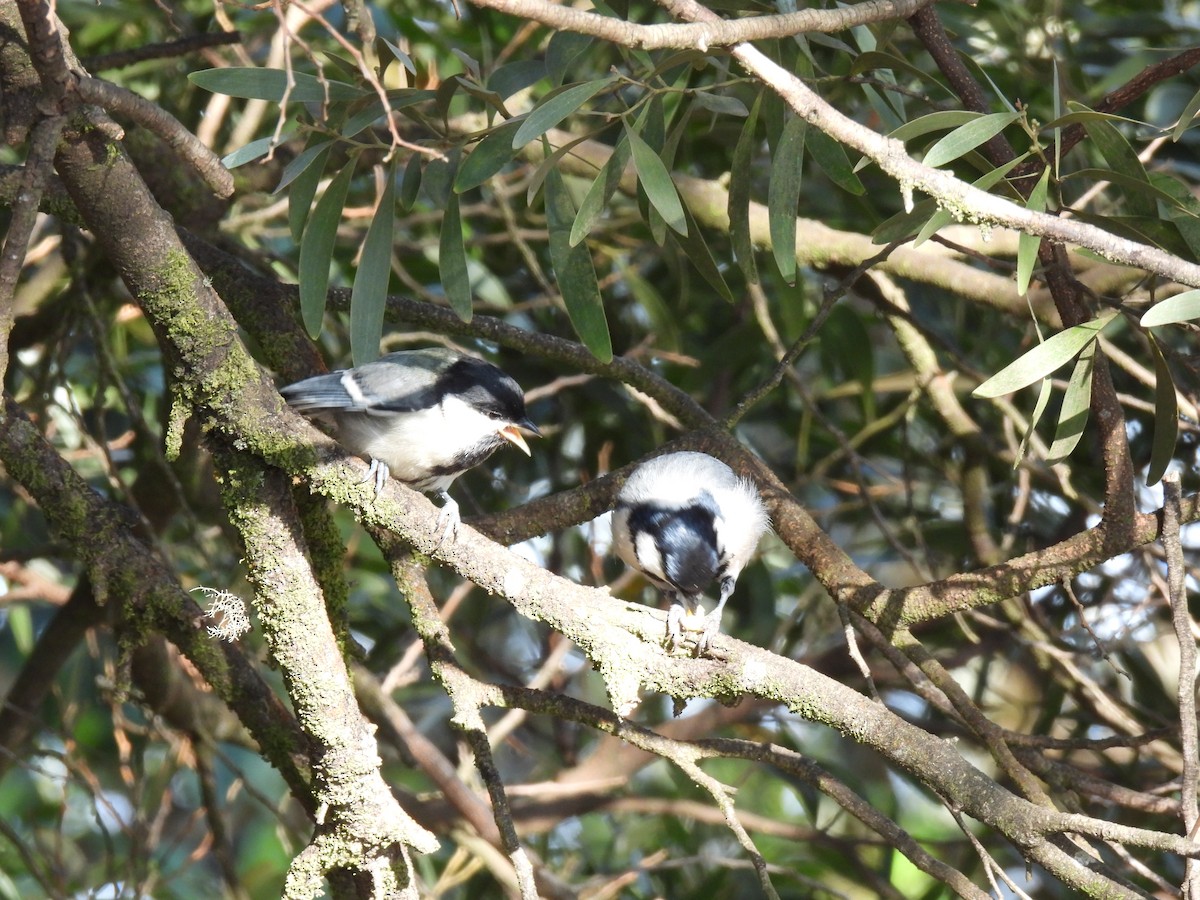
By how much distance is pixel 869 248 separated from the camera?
2.98m

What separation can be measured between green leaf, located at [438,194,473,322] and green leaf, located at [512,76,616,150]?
1.32 ft

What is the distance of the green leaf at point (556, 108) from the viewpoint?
1.70m

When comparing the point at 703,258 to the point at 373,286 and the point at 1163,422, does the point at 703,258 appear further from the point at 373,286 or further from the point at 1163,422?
the point at 1163,422

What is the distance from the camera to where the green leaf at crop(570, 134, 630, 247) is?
181cm

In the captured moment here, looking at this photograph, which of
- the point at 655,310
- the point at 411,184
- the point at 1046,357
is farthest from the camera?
the point at 655,310

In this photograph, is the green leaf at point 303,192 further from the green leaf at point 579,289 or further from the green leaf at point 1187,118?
the green leaf at point 1187,118

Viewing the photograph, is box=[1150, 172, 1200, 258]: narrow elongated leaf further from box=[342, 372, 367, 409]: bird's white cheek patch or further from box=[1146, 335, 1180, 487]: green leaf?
box=[342, 372, 367, 409]: bird's white cheek patch

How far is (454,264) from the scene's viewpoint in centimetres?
213

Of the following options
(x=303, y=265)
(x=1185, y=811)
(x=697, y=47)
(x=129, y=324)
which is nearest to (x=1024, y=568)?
(x=1185, y=811)

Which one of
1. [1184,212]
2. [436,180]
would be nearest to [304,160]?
[436,180]

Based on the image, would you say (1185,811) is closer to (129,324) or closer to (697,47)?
(697,47)

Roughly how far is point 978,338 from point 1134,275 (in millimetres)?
1257

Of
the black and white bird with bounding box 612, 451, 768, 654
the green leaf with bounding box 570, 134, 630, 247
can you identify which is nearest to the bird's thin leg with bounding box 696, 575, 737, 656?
the black and white bird with bounding box 612, 451, 768, 654

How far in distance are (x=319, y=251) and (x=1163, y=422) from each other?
1.49 meters
